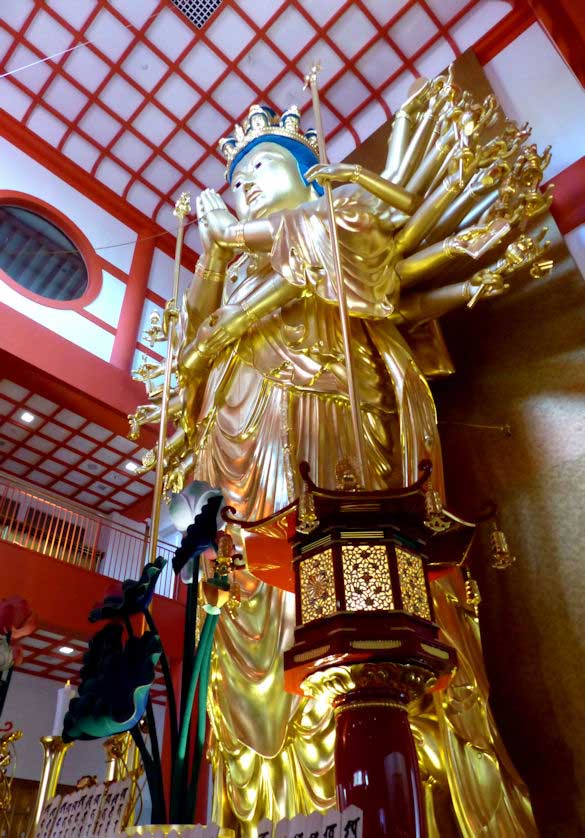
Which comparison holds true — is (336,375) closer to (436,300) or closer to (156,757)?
(436,300)

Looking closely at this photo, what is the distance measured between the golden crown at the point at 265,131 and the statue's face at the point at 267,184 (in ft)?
0.38

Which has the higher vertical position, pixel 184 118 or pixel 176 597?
pixel 184 118

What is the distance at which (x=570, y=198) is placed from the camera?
11.3 feet

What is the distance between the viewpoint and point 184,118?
231 inches

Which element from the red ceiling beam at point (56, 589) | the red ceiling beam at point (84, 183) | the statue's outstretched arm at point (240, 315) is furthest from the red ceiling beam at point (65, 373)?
the statue's outstretched arm at point (240, 315)

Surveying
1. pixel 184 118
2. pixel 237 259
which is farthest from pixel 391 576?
pixel 184 118

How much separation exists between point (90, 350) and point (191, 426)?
8.44 feet

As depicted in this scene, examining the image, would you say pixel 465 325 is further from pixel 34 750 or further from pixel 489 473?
pixel 34 750

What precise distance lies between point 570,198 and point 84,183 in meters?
4.43

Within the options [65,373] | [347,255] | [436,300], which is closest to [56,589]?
[65,373]

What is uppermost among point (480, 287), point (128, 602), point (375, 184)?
point (375, 184)

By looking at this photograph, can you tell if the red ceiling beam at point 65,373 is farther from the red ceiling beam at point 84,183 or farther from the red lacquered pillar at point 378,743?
the red lacquered pillar at point 378,743

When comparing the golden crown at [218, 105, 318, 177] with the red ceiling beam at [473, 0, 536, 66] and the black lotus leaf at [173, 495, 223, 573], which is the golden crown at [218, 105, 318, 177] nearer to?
the red ceiling beam at [473, 0, 536, 66]

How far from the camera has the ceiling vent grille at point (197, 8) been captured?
528 cm
